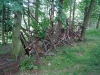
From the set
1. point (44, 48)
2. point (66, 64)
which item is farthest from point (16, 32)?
point (66, 64)

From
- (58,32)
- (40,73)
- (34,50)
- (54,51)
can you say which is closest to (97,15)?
(58,32)

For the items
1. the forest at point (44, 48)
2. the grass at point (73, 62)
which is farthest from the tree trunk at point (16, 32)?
the grass at point (73, 62)

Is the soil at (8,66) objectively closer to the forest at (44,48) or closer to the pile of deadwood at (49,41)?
the forest at (44,48)

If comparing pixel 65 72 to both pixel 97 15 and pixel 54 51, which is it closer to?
pixel 54 51

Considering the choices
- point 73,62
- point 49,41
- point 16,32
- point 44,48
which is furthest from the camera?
point 49,41

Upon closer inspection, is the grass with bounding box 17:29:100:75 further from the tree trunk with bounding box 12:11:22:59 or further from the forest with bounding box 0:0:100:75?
the tree trunk with bounding box 12:11:22:59

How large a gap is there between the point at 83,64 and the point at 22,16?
135 inches

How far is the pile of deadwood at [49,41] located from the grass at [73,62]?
0.49 m

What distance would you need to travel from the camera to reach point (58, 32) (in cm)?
863

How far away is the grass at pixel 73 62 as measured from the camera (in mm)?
5664

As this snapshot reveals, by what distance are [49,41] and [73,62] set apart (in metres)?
1.98

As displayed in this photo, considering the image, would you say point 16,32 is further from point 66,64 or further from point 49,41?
point 66,64

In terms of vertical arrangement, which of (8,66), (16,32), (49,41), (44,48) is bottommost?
(8,66)

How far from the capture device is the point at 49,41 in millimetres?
7859
